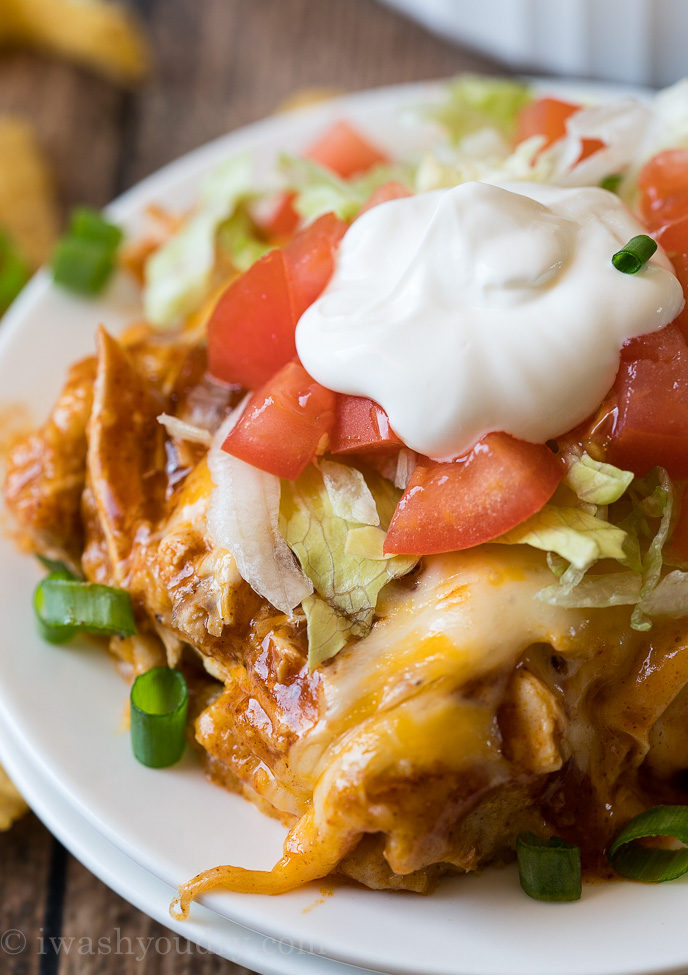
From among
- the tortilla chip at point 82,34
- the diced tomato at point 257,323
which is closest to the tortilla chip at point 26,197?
the tortilla chip at point 82,34

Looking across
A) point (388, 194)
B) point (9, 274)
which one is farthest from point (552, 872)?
point (9, 274)

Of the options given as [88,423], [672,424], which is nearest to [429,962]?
[672,424]

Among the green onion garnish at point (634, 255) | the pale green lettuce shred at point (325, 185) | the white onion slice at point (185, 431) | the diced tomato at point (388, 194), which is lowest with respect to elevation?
the white onion slice at point (185, 431)

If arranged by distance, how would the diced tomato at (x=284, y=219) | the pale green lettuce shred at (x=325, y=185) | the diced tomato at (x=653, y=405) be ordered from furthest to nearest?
1. the diced tomato at (x=284, y=219)
2. the pale green lettuce shred at (x=325, y=185)
3. the diced tomato at (x=653, y=405)

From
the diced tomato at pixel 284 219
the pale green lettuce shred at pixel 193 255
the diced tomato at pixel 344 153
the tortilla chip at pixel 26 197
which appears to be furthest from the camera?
the tortilla chip at pixel 26 197

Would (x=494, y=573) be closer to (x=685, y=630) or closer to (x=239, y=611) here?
(x=685, y=630)

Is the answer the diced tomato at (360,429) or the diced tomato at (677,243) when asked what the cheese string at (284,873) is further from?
the diced tomato at (677,243)
